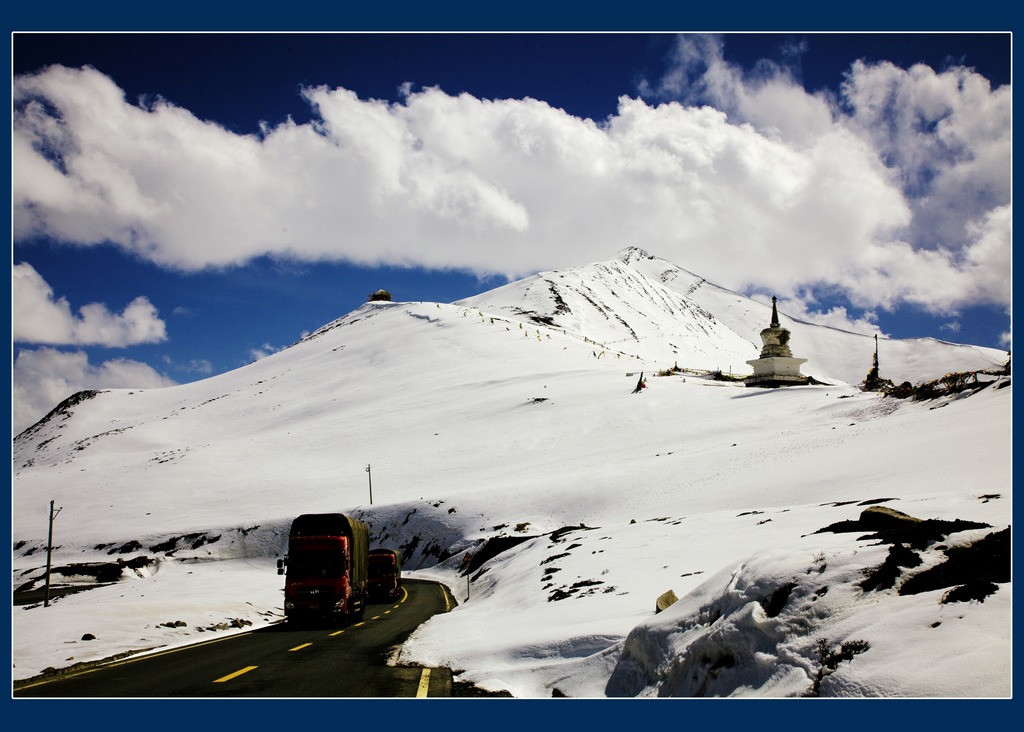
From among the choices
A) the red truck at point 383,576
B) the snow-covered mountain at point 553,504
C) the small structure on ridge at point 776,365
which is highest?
the small structure on ridge at point 776,365

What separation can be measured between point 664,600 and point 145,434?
122 metres

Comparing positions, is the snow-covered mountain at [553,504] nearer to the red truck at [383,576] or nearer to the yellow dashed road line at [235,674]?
the yellow dashed road line at [235,674]

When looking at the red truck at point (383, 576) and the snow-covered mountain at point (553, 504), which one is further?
the red truck at point (383, 576)

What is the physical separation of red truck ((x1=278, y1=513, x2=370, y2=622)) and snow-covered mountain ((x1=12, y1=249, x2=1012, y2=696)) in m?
3.95

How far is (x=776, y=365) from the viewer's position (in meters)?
96.8

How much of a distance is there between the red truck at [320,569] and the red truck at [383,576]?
12396 mm

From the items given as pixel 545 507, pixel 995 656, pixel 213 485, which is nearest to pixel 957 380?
pixel 545 507

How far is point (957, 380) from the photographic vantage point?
59969 millimetres

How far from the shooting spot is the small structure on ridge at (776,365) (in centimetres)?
9556

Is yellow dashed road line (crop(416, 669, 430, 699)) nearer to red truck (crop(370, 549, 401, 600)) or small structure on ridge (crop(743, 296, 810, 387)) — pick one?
red truck (crop(370, 549, 401, 600))

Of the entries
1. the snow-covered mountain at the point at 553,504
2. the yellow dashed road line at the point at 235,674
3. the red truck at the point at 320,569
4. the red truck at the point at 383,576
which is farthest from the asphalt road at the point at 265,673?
the red truck at the point at 383,576

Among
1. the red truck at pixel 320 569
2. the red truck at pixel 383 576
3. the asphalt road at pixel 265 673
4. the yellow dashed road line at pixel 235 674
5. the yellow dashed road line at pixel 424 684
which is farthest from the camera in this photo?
the red truck at pixel 383 576

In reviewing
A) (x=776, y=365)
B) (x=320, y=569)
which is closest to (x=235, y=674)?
(x=320, y=569)

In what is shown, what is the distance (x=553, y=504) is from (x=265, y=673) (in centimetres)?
4593
